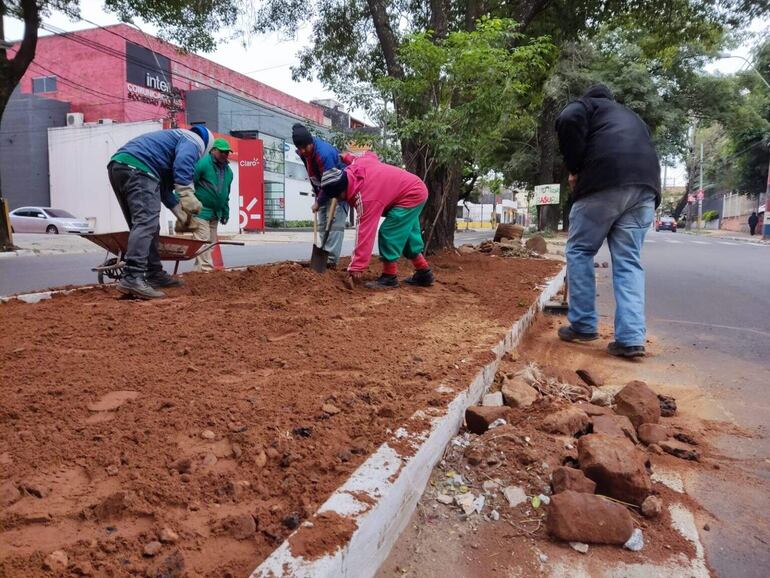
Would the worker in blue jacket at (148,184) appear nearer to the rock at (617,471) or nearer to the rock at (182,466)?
the rock at (182,466)

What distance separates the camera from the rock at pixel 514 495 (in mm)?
1906

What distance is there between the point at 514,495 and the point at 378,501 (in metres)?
0.59

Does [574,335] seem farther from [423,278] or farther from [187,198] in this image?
[187,198]

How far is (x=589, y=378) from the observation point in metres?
3.27

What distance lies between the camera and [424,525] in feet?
5.92

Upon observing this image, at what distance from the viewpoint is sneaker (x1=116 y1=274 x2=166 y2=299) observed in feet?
13.9

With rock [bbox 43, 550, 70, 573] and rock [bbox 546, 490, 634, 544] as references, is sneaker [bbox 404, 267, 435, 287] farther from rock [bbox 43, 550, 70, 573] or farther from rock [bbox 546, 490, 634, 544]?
rock [bbox 43, 550, 70, 573]

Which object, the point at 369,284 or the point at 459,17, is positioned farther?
the point at 459,17

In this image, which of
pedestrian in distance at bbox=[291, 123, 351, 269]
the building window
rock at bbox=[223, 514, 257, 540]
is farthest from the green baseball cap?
the building window

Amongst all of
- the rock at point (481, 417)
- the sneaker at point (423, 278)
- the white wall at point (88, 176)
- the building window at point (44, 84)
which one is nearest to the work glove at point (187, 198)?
the sneaker at point (423, 278)

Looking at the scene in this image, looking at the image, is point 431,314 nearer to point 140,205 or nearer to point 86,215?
point 140,205

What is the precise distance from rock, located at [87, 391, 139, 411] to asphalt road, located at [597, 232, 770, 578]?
6.90 ft

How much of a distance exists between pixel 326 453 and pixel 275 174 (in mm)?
33853

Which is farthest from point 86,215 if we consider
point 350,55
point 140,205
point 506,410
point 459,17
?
point 506,410
